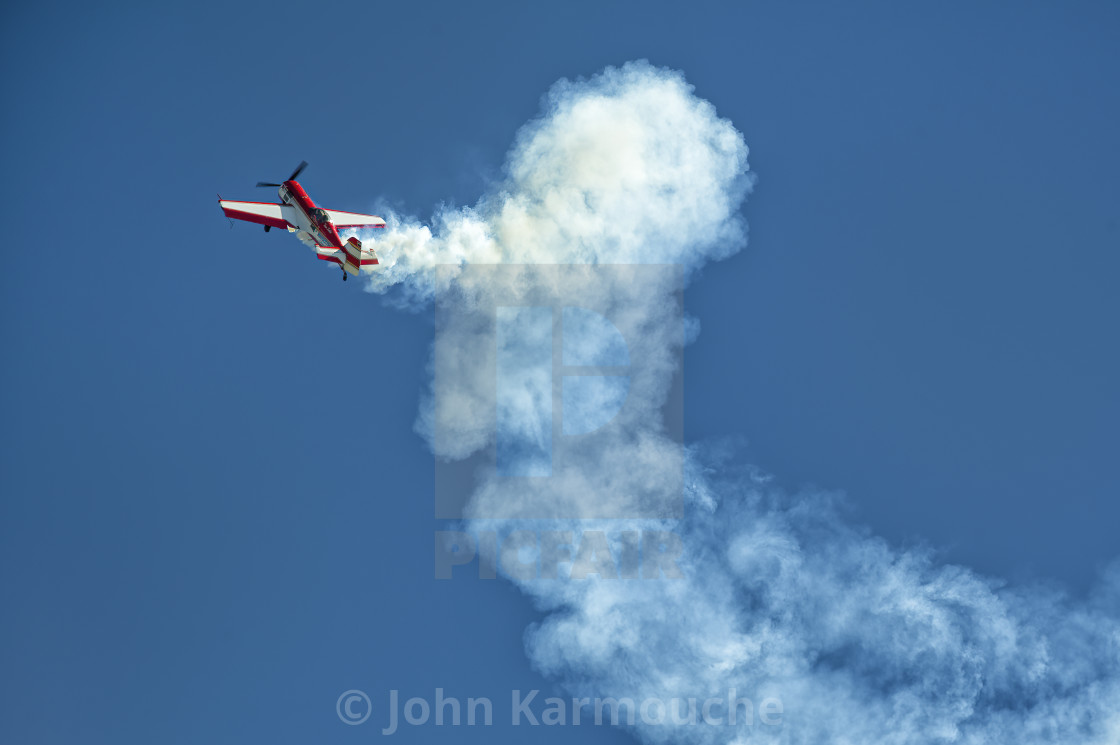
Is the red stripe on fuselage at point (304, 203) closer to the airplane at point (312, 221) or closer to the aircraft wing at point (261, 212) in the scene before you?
the airplane at point (312, 221)

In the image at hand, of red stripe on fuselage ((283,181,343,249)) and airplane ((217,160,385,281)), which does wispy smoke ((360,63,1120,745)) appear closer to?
airplane ((217,160,385,281))

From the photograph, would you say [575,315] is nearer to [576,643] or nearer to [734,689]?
[576,643]

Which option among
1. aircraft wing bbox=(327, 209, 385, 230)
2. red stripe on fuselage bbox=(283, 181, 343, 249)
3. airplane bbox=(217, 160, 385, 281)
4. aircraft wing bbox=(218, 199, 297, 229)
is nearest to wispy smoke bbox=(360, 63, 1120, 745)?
aircraft wing bbox=(327, 209, 385, 230)

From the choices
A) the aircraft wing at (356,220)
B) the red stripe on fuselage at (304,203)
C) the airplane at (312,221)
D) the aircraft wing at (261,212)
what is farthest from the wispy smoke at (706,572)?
the aircraft wing at (261,212)

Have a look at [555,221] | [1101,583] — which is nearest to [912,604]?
[1101,583]

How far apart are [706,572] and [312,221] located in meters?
36.3

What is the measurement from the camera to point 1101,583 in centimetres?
4106

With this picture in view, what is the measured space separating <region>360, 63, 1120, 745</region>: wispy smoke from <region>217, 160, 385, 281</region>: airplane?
6.52ft

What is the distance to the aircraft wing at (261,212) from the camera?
44719 mm

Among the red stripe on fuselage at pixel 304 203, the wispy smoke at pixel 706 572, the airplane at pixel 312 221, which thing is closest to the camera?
the wispy smoke at pixel 706 572

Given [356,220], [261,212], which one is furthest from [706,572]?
[261,212]

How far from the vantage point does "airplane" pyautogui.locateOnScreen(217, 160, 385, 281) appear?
44.0 meters

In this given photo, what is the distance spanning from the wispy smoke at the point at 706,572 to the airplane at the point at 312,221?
78.2 inches

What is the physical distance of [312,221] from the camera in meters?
44.2
